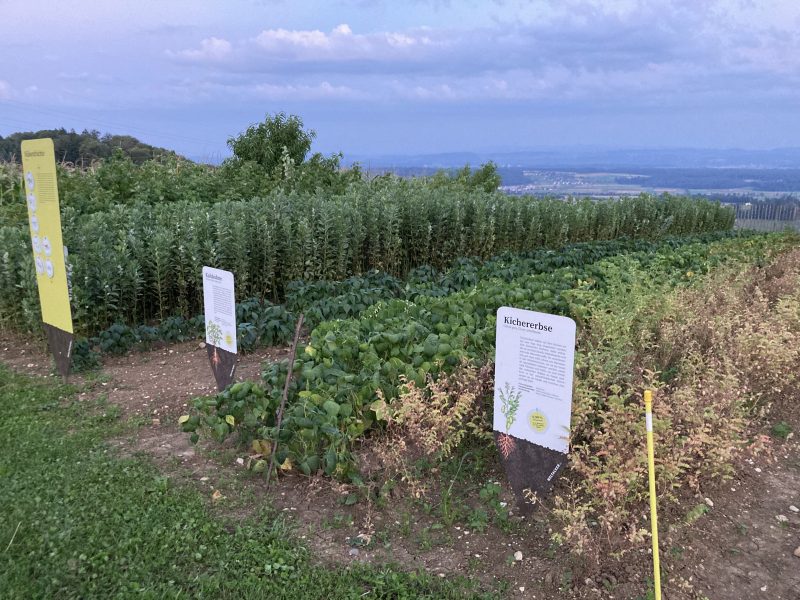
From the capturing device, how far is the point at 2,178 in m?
10.4

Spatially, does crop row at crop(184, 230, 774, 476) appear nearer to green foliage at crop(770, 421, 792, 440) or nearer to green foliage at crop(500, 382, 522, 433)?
green foliage at crop(500, 382, 522, 433)

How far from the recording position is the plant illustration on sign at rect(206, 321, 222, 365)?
4.27 metres

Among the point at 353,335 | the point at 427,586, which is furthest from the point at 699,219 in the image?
the point at 427,586

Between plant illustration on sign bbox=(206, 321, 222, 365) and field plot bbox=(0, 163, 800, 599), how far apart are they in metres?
0.47

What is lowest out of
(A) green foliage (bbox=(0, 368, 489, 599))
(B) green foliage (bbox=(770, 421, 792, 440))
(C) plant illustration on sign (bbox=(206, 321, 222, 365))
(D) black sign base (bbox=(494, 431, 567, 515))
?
(A) green foliage (bbox=(0, 368, 489, 599))

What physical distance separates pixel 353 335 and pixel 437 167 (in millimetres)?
16491

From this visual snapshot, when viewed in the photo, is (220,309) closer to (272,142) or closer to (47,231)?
(47,231)

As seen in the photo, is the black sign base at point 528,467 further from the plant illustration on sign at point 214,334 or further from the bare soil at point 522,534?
the plant illustration on sign at point 214,334

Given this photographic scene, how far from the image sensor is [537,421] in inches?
119

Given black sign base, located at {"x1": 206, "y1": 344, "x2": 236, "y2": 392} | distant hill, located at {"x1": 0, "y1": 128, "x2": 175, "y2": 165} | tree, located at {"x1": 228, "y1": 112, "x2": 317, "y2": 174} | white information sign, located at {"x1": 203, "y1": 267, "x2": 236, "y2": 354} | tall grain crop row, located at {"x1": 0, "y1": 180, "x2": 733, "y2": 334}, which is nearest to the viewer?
white information sign, located at {"x1": 203, "y1": 267, "x2": 236, "y2": 354}

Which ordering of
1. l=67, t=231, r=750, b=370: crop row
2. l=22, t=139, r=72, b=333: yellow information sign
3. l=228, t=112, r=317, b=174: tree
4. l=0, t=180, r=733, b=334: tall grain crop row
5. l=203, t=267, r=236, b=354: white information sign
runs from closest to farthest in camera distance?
l=203, t=267, r=236, b=354: white information sign < l=22, t=139, r=72, b=333: yellow information sign < l=67, t=231, r=750, b=370: crop row < l=0, t=180, r=733, b=334: tall grain crop row < l=228, t=112, r=317, b=174: tree

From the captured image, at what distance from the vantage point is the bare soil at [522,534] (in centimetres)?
275

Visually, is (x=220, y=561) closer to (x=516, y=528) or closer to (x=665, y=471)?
(x=516, y=528)

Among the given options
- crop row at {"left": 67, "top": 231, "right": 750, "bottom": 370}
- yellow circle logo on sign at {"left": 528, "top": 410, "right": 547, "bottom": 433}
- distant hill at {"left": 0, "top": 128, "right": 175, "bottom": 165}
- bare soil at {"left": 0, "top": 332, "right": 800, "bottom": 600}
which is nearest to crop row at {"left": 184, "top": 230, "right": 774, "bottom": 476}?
bare soil at {"left": 0, "top": 332, "right": 800, "bottom": 600}
